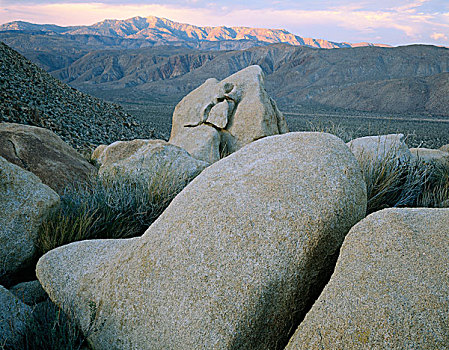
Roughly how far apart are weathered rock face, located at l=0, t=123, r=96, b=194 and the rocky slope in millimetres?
5768

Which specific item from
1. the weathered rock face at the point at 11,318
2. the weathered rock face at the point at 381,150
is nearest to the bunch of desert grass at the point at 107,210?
the weathered rock face at the point at 11,318

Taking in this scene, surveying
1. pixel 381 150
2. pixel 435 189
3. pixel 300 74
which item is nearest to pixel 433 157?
pixel 381 150

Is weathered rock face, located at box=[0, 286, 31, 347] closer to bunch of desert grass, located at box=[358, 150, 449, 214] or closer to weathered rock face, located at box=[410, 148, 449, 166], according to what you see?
bunch of desert grass, located at box=[358, 150, 449, 214]

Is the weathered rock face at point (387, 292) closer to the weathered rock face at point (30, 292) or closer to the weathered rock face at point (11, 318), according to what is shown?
the weathered rock face at point (11, 318)

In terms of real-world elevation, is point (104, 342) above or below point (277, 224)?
below

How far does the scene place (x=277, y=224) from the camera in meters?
2.71

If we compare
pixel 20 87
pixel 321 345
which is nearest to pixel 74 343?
pixel 321 345

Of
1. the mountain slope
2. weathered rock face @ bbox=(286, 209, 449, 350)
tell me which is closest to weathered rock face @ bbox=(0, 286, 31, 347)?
weathered rock face @ bbox=(286, 209, 449, 350)

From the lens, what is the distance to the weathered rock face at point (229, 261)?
2.50 metres

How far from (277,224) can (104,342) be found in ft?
4.82

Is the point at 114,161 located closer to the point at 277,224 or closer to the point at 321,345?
the point at 277,224

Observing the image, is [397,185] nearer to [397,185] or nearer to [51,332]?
[397,185]

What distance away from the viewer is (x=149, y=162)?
231 inches

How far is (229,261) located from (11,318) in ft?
5.25
